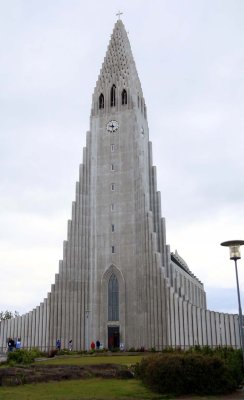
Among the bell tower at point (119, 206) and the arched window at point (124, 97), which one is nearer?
the bell tower at point (119, 206)

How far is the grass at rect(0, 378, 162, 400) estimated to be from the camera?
14.9m

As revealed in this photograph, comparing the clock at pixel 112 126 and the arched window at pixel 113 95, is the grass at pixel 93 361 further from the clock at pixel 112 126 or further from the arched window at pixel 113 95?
the arched window at pixel 113 95

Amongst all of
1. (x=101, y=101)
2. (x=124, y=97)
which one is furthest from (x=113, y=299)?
(x=101, y=101)

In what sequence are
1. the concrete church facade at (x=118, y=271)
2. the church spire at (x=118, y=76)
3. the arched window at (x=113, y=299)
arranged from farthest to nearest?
the church spire at (x=118, y=76) < the arched window at (x=113, y=299) < the concrete church facade at (x=118, y=271)

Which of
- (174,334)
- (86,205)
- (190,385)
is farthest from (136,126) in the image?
(190,385)

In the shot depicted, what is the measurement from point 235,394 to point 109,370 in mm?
6298

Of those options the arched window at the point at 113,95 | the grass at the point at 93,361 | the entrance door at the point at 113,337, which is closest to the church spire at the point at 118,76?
the arched window at the point at 113,95

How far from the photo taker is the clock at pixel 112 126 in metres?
57.8

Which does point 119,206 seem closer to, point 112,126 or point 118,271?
point 118,271

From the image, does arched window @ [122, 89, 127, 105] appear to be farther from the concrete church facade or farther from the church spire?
the concrete church facade

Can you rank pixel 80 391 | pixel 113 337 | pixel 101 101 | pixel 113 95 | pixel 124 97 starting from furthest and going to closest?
pixel 101 101
pixel 113 95
pixel 124 97
pixel 113 337
pixel 80 391

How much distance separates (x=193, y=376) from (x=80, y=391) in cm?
387

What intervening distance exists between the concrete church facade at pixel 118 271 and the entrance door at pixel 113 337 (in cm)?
10

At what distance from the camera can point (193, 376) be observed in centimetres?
1620
